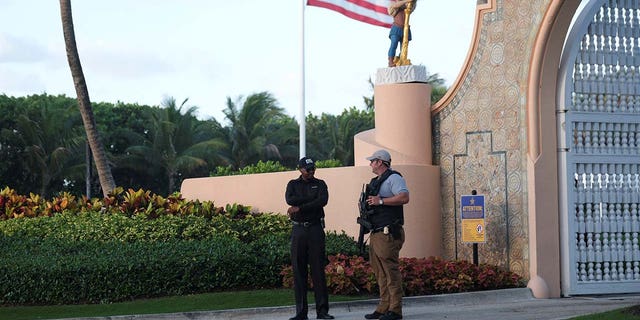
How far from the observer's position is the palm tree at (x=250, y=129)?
173 feet

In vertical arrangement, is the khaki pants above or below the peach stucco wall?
below

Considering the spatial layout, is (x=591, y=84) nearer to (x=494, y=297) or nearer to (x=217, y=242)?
Answer: (x=494, y=297)

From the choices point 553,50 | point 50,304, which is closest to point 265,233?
point 50,304

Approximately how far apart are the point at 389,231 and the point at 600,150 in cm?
493

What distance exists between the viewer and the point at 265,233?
17.6 meters

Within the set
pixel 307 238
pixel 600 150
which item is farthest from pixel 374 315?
pixel 600 150

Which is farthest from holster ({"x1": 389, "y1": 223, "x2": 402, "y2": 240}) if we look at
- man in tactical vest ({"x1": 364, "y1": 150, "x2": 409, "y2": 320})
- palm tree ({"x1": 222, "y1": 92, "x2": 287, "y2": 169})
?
palm tree ({"x1": 222, "y1": 92, "x2": 287, "y2": 169})

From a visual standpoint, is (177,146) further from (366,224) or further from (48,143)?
(366,224)

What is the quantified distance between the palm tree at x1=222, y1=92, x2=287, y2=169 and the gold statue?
114 ft

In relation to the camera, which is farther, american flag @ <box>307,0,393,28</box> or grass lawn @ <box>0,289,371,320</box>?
american flag @ <box>307,0,393,28</box>

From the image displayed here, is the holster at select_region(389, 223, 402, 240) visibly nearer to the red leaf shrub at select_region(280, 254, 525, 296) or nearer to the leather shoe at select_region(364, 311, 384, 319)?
the leather shoe at select_region(364, 311, 384, 319)

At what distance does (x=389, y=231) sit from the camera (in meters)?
12.2

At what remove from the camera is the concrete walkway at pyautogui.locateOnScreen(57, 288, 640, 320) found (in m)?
13.0

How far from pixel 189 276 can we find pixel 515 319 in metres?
4.46
